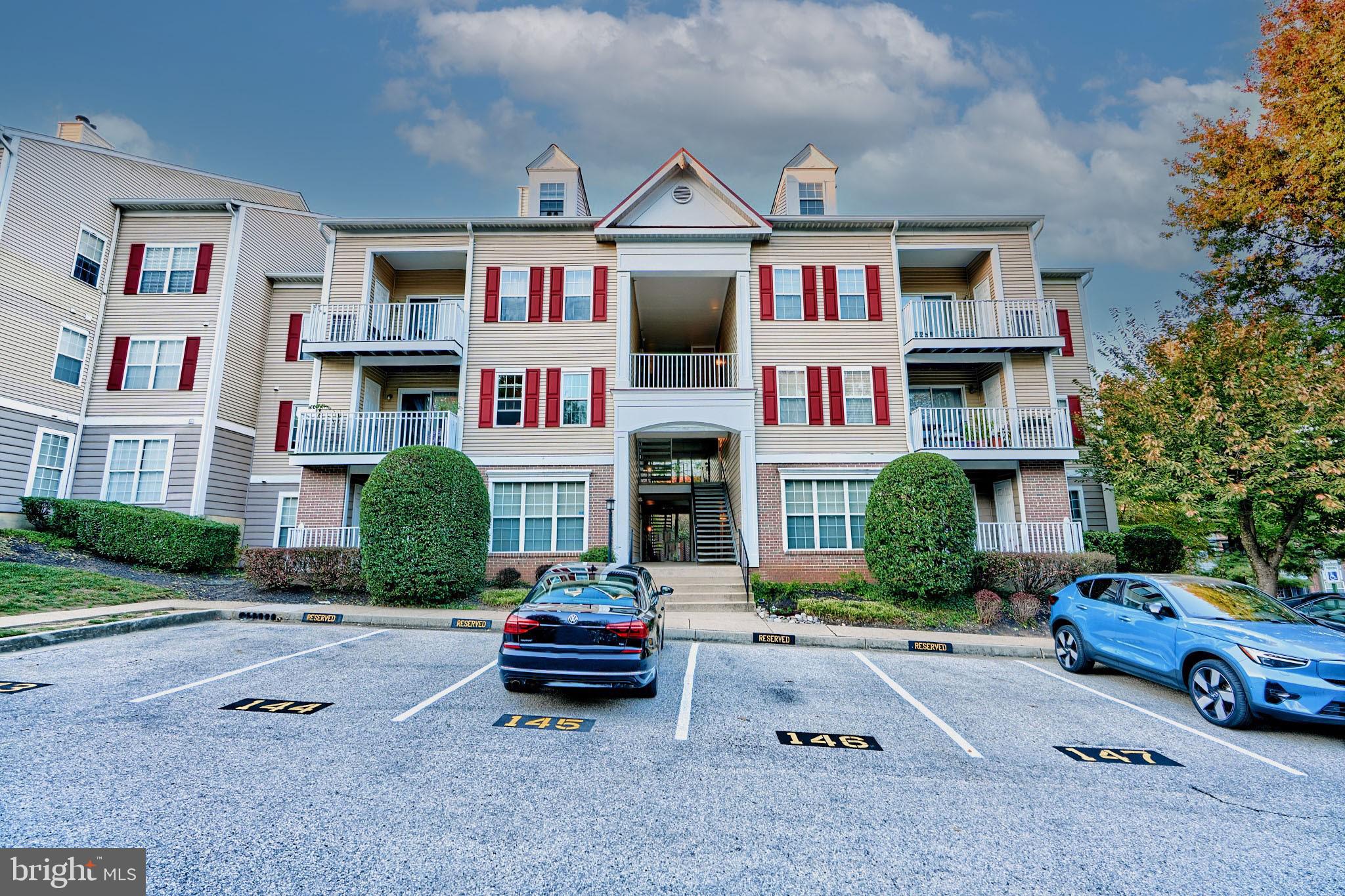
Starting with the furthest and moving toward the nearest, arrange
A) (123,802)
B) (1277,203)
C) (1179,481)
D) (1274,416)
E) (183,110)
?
(183,110) < (1277,203) < (1179,481) < (1274,416) < (123,802)

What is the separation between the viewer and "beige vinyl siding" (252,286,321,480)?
67.2ft

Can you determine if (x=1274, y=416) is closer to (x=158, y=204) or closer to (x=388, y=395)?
(x=388, y=395)

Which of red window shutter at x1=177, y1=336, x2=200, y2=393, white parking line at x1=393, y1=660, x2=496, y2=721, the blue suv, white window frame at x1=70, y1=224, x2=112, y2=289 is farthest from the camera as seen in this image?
red window shutter at x1=177, y1=336, x2=200, y2=393

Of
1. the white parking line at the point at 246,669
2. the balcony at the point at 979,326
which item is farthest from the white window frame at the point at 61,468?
the balcony at the point at 979,326

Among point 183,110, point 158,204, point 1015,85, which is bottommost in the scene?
point 158,204

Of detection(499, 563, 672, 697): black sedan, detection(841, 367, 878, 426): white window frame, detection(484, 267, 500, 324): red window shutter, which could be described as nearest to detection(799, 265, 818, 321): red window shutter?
detection(841, 367, 878, 426): white window frame

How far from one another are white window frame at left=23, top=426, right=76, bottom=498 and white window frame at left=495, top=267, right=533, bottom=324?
44.9 ft

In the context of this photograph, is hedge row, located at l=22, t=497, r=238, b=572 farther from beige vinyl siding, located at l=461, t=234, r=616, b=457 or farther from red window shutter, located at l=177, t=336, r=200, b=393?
beige vinyl siding, located at l=461, t=234, r=616, b=457

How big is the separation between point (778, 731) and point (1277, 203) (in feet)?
64.2

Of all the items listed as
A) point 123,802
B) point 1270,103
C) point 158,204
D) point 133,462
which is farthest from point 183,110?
point 1270,103

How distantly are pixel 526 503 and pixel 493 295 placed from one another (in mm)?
6465

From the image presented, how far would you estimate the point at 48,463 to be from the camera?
55.7 ft

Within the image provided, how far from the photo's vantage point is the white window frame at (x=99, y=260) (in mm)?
17938

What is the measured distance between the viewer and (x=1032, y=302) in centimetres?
1684
